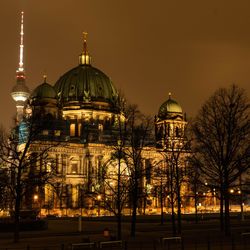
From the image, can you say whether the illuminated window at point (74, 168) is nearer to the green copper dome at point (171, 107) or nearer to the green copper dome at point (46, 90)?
the green copper dome at point (46, 90)

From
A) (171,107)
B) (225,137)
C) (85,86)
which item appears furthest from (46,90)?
(225,137)

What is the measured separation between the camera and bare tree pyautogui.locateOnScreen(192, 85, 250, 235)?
152 ft

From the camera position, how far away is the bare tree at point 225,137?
46.2 meters

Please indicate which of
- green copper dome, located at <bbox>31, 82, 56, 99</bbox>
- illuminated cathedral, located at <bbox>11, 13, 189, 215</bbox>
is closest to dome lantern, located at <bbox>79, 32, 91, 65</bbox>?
illuminated cathedral, located at <bbox>11, 13, 189, 215</bbox>

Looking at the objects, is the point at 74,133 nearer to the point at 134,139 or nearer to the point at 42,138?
the point at 42,138

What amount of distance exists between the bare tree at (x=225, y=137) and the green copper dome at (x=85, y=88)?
96.3 meters

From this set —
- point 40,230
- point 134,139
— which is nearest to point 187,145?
point 134,139

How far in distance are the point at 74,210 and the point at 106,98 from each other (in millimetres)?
43127

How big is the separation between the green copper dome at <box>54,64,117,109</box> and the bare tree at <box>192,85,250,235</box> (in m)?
96.3

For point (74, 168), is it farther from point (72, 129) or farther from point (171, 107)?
point (171, 107)

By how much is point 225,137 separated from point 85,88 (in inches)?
4101

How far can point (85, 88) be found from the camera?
490 ft

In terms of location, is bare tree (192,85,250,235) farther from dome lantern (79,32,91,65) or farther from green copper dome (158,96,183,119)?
dome lantern (79,32,91,65)

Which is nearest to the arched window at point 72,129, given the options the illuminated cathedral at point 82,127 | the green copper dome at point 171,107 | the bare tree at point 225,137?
the illuminated cathedral at point 82,127
